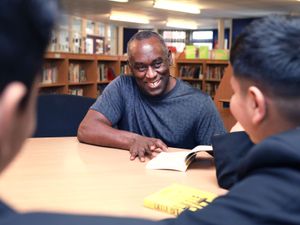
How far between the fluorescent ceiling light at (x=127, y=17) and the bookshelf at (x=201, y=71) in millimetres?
4702

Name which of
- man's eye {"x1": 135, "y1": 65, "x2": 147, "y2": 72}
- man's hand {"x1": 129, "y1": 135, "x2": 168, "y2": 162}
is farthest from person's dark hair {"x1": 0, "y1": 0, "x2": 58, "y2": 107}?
man's eye {"x1": 135, "y1": 65, "x2": 147, "y2": 72}

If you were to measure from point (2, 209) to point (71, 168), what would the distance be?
971mm

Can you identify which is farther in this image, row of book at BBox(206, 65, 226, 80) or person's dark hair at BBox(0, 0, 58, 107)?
row of book at BBox(206, 65, 226, 80)

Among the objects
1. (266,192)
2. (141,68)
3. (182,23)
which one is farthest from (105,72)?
(182,23)

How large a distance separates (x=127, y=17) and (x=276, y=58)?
1192 cm

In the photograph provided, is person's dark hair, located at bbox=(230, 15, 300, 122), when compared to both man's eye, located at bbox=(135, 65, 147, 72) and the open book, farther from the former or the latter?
man's eye, located at bbox=(135, 65, 147, 72)

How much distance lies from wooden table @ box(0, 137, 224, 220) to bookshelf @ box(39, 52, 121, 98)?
3326 millimetres

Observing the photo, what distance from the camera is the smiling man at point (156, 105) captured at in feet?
6.48

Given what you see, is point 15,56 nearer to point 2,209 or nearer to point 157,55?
point 2,209

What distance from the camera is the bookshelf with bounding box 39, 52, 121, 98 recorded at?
5.06 meters

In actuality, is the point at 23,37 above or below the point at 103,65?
above

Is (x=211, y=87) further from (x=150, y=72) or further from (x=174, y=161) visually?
(x=174, y=161)

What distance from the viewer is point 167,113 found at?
6.59 ft

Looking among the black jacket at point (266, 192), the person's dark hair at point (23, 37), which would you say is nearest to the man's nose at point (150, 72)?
the black jacket at point (266, 192)
